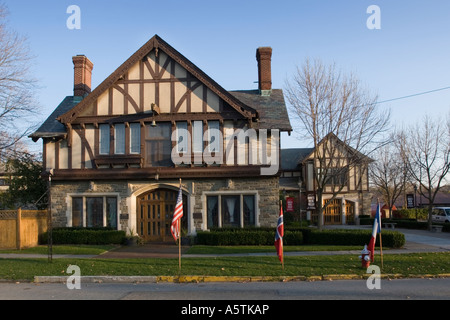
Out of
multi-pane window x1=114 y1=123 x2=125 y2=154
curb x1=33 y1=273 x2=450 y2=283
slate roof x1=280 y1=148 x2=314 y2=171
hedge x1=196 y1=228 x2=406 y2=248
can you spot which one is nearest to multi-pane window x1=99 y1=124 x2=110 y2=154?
multi-pane window x1=114 y1=123 x2=125 y2=154

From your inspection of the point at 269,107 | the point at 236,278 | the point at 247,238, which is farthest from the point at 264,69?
the point at 236,278

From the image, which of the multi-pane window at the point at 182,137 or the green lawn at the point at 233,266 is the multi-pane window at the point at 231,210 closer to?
the multi-pane window at the point at 182,137

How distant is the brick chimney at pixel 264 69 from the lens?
24.8m

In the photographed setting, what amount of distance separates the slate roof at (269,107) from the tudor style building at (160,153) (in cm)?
15

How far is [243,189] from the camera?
21.5 metres

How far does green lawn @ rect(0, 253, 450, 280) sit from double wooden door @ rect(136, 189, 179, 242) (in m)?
6.27

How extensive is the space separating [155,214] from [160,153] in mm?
3047

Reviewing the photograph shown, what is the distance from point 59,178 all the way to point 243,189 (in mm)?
8954

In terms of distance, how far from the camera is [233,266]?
45.9 feet

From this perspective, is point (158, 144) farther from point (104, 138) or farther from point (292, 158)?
point (292, 158)

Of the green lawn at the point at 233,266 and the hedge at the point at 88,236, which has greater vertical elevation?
the hedge at the point at 88,236

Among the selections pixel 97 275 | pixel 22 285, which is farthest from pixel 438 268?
pixel 22 285

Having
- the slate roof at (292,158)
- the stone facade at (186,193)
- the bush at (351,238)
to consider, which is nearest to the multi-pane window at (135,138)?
the stone facade at (186,193)

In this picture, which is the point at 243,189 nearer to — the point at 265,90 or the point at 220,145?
the point at 220,145
